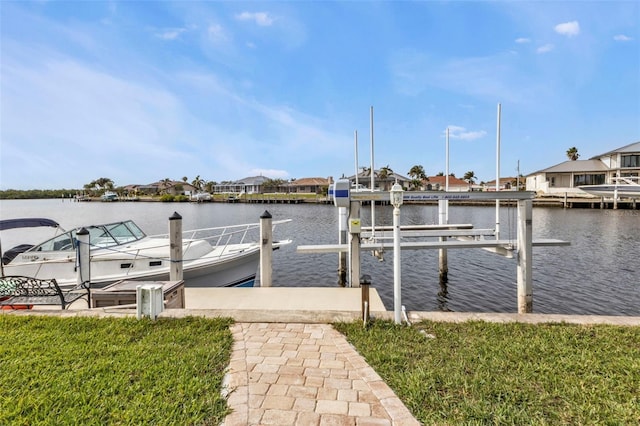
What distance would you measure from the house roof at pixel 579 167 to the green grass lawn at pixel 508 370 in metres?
61.9

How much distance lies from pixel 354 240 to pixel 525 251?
3966 millimetres

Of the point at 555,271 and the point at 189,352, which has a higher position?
the point at 189,352

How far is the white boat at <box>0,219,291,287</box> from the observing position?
28.3 feet

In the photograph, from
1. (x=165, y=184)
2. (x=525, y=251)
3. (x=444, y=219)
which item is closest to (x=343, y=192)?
(x=525, y=251)

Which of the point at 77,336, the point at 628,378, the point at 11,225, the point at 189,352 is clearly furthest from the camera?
the point at 11,225

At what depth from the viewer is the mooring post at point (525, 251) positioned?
7.58 meters

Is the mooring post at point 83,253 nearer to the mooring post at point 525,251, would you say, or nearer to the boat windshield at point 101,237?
the boat windshield at point 101,237

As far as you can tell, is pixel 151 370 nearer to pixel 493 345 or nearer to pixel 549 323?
pixel 493 345

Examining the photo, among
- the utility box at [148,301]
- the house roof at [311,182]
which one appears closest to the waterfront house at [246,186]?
the house roof at [311,182]

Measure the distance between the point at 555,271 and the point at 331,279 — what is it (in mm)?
9453

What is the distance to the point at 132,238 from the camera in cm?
1031

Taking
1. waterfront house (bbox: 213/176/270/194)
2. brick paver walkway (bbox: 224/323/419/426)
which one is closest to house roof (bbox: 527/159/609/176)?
brick paver walkway (bbox: 224/323/419/426)

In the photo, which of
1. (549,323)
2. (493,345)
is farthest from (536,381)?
(549,323)

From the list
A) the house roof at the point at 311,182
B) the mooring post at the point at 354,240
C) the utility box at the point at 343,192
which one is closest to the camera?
the mooring post at the point at 354,240
